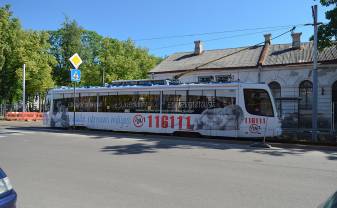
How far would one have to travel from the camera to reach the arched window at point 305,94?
30.6 m

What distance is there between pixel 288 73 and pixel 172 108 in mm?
15710

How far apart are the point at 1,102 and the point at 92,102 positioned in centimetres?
2981

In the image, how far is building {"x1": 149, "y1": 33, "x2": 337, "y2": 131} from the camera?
29312 millimetres

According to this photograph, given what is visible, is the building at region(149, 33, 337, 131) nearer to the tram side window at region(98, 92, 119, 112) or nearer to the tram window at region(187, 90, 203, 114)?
the tram side window at region(98, 92, 119, 112)

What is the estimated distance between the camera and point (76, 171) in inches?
363

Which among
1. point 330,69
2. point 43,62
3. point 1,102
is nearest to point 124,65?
point 43,62

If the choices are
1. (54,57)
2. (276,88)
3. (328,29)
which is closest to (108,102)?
(328,29)

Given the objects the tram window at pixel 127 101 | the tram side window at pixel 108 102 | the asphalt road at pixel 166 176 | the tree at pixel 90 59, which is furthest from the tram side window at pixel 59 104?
the tree at pixel 90 59

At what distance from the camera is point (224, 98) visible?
17781mm

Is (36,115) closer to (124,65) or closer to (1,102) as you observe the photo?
(1,102)

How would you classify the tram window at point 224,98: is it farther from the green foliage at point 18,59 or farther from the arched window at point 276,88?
the green foliage at point 18,59

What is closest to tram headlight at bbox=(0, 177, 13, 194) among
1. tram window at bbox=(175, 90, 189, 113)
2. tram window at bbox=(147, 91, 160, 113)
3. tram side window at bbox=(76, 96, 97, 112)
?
tram window at bbox=(175, 90, 189, 113)

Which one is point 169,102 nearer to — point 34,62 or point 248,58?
point 248,58

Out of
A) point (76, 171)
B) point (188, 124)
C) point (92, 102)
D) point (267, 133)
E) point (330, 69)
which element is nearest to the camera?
point (76, 171)
